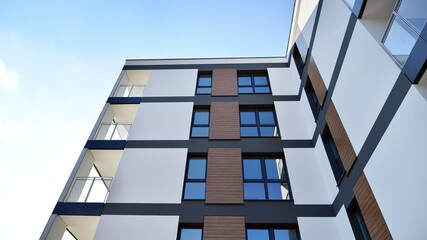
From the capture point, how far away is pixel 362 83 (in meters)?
5.71

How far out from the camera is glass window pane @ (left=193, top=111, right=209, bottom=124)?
10.2 metres

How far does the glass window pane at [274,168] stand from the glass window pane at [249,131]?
1207 mm

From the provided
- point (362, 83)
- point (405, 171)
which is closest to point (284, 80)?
point (362, 83)

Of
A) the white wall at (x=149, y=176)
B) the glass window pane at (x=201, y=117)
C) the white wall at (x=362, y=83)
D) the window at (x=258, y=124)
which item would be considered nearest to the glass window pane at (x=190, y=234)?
the white wall at (x=149, y=176)

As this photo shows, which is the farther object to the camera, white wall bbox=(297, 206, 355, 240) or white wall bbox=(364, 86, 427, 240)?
white wall bbox=(297, 206, 355, 240)

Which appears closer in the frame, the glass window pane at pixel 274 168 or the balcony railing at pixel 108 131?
the glass window pane at pixel 274 168

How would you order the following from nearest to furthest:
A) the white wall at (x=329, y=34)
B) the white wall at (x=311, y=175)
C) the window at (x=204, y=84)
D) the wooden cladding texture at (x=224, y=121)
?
the white wall at (x=329, y=34) → the white wall at (x=311, y=175) → the wooden cladding texture at (x=224, y=121) → the window at (x=204, y=84)

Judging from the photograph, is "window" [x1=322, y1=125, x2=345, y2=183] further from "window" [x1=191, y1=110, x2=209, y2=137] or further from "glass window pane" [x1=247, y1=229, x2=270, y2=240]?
"window" [x1=191, y1=110, x2=209, y2=137]

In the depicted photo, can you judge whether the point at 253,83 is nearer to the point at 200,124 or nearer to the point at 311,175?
the point at 200,124

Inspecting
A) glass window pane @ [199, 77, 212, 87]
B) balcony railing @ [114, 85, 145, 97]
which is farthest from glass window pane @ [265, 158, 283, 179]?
balcony railing @ [114, 85, 145, 97]

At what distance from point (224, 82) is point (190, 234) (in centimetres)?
683

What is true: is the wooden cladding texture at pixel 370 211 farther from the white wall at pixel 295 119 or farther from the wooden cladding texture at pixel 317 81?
the white wall at pixel 295 119

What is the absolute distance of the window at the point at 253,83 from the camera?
11605 mm

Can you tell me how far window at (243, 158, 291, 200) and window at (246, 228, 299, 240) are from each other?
3.04 feet
